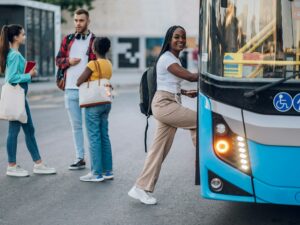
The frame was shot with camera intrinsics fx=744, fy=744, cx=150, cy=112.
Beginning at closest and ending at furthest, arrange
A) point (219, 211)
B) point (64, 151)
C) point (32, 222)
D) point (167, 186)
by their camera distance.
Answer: point (32, 222), point (219, 211), point (167, 186), point (64, 151)

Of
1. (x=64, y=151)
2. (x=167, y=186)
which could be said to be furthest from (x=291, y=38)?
(x=64, y=151)

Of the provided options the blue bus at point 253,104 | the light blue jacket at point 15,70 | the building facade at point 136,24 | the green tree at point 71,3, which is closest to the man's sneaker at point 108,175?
the light blue jacket at point 15,70

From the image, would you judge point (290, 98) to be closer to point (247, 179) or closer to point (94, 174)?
point (247, 179)

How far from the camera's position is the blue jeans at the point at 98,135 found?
26.2 ft

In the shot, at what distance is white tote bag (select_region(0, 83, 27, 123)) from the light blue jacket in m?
0.07

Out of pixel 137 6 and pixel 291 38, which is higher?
pixel 137 6

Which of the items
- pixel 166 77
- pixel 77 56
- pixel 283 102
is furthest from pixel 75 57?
pixel 283 102

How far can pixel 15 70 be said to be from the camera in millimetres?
8297

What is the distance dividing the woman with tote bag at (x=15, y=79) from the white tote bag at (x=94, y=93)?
2.50 feet

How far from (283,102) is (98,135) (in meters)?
3.20

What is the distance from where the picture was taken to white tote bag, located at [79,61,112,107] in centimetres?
790

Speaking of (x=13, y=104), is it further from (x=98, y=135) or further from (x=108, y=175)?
(x=108, y=175)

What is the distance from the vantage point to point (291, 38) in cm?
527

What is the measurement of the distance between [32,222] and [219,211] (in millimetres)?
1667
